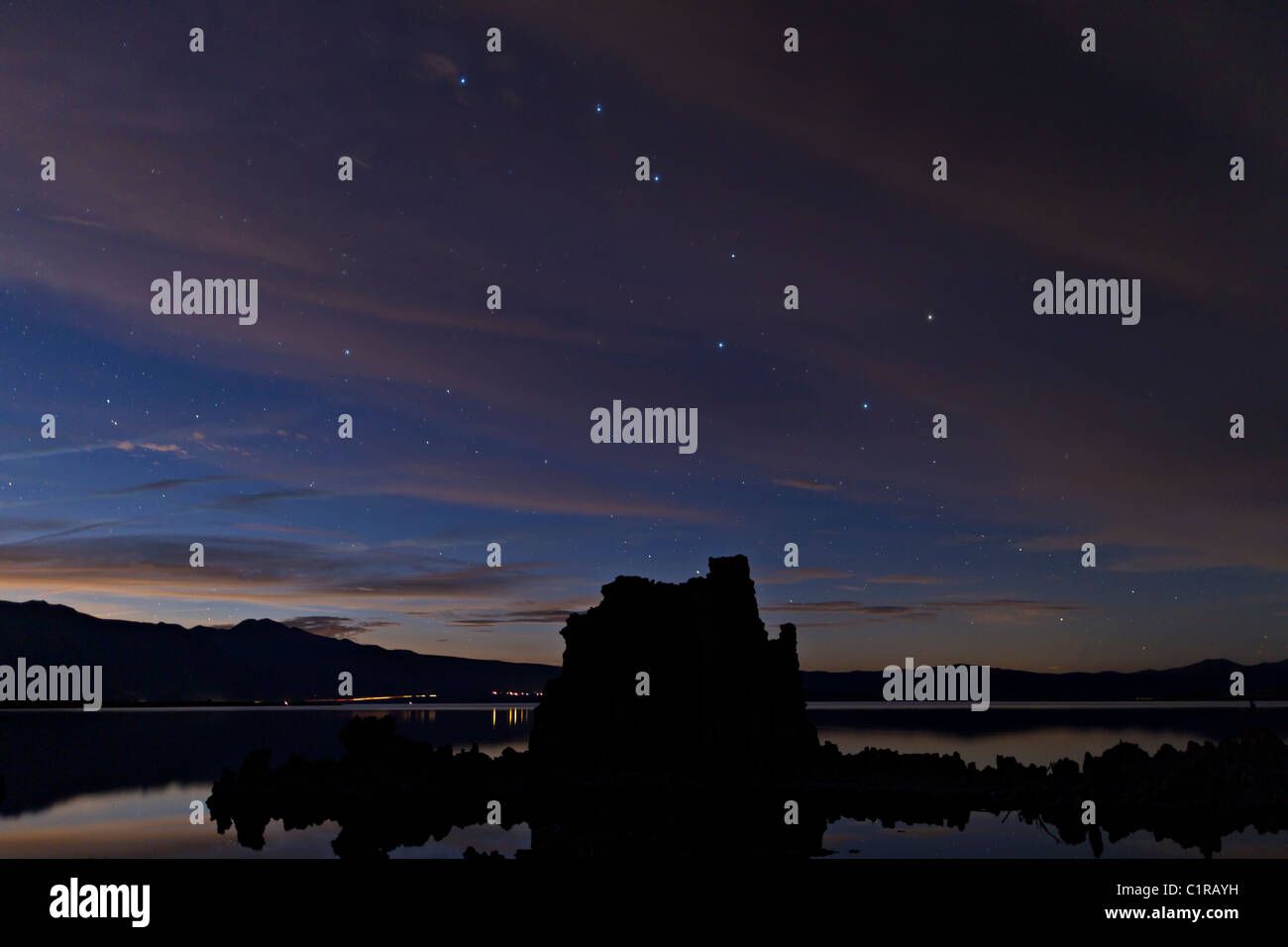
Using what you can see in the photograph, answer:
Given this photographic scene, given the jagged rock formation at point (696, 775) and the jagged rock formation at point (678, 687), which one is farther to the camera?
the jagged rock formation at point (678, 687)

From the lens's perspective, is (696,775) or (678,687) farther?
(678,687)

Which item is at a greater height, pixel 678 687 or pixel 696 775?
pixel 678 687

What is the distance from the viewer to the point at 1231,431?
40.9 m

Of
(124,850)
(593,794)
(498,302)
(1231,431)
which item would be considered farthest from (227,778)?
(1231,431)

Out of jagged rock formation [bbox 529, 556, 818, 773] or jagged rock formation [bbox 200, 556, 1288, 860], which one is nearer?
jagged rock formation [bbox 200, 556, 1288, 860]

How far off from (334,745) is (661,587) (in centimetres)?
10855

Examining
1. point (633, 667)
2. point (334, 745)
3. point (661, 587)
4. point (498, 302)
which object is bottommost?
point (334, 745)
